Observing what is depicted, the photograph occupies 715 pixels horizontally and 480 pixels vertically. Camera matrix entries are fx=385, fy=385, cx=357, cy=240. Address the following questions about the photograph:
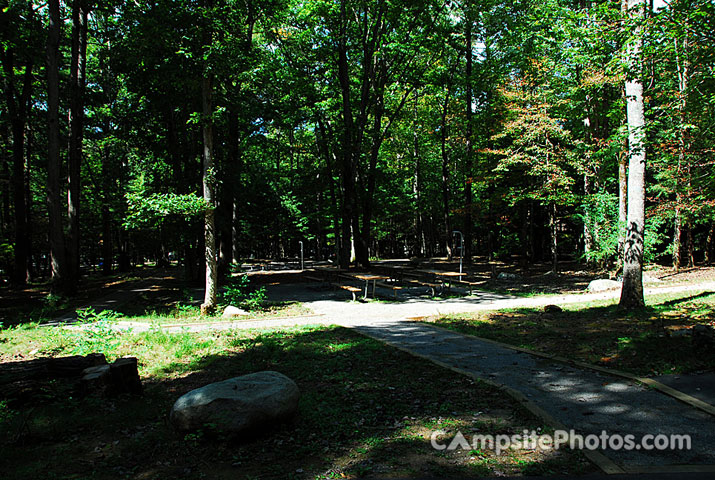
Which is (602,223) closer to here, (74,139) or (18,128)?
(74,139)

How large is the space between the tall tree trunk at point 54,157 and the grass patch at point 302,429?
7.70 metres

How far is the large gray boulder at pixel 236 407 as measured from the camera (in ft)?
12.0

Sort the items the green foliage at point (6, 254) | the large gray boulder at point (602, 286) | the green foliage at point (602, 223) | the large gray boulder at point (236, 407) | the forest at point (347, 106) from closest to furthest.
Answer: the large gray boulder at point (236, 407) → the forest at point (347, 106) → the large gray boulder at point (602, 286) → the green foliage at point (602, 223) → the green foliage at point (6, 254)

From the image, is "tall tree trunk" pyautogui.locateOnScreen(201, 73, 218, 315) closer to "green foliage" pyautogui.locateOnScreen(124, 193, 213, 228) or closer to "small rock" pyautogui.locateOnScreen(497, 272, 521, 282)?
"green foliage" pyautogui.locateOnScreen(124, 193, 213, 228)

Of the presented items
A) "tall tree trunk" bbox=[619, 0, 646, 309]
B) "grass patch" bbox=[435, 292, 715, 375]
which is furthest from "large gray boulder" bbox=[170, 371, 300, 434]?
"tall tree trunk" bbox=[619, 0, 646, 309]

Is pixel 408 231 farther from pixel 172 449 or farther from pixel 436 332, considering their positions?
pixel 172 449

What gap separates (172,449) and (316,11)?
712 inches

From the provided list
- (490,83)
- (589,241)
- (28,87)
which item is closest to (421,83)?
(490,83)

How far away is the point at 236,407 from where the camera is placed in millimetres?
3688

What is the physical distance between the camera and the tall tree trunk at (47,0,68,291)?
1241 cm

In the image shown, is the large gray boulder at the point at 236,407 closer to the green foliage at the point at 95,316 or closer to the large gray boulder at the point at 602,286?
the green foliage at the point at 95,316

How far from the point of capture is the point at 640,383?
15.1 ft

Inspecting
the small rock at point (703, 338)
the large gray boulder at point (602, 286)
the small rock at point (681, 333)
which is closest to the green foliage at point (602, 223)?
the large gray boulder at point (602, 286)

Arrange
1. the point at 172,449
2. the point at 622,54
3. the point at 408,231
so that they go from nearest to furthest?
the point at 172,449 → the point at 622,54 → the point at 408,231
